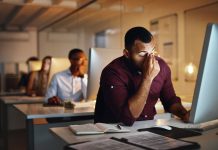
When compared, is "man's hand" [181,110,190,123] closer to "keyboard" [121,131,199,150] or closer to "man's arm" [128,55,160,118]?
"man's arm" [128,55,160,118]

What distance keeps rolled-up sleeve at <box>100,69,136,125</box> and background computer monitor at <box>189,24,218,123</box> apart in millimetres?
385

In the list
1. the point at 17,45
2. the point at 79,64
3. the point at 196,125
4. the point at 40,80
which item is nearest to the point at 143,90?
the point at 196,125

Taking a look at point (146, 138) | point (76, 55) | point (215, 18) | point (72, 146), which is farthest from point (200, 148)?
point (215, 18)

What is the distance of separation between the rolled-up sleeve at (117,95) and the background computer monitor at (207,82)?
385mm

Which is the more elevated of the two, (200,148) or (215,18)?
(215,18)

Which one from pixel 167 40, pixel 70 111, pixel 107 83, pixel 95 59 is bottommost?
pixel 70 111

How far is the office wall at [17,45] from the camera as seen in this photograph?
28.8 ft

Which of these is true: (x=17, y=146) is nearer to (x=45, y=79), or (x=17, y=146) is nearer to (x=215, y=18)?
(x=45, y=79)

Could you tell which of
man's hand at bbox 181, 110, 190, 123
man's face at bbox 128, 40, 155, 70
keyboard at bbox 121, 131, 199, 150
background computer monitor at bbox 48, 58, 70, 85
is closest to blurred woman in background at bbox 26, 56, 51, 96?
background computer monitor at bbox 48, 58, 70, 85

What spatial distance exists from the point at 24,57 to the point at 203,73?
27.4 feet

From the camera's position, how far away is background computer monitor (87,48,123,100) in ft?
8.42

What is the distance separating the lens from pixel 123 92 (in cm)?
170

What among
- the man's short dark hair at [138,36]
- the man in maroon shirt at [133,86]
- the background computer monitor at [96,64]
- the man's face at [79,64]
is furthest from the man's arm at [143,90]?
the man's face at [79,64]

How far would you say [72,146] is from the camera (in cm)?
118
